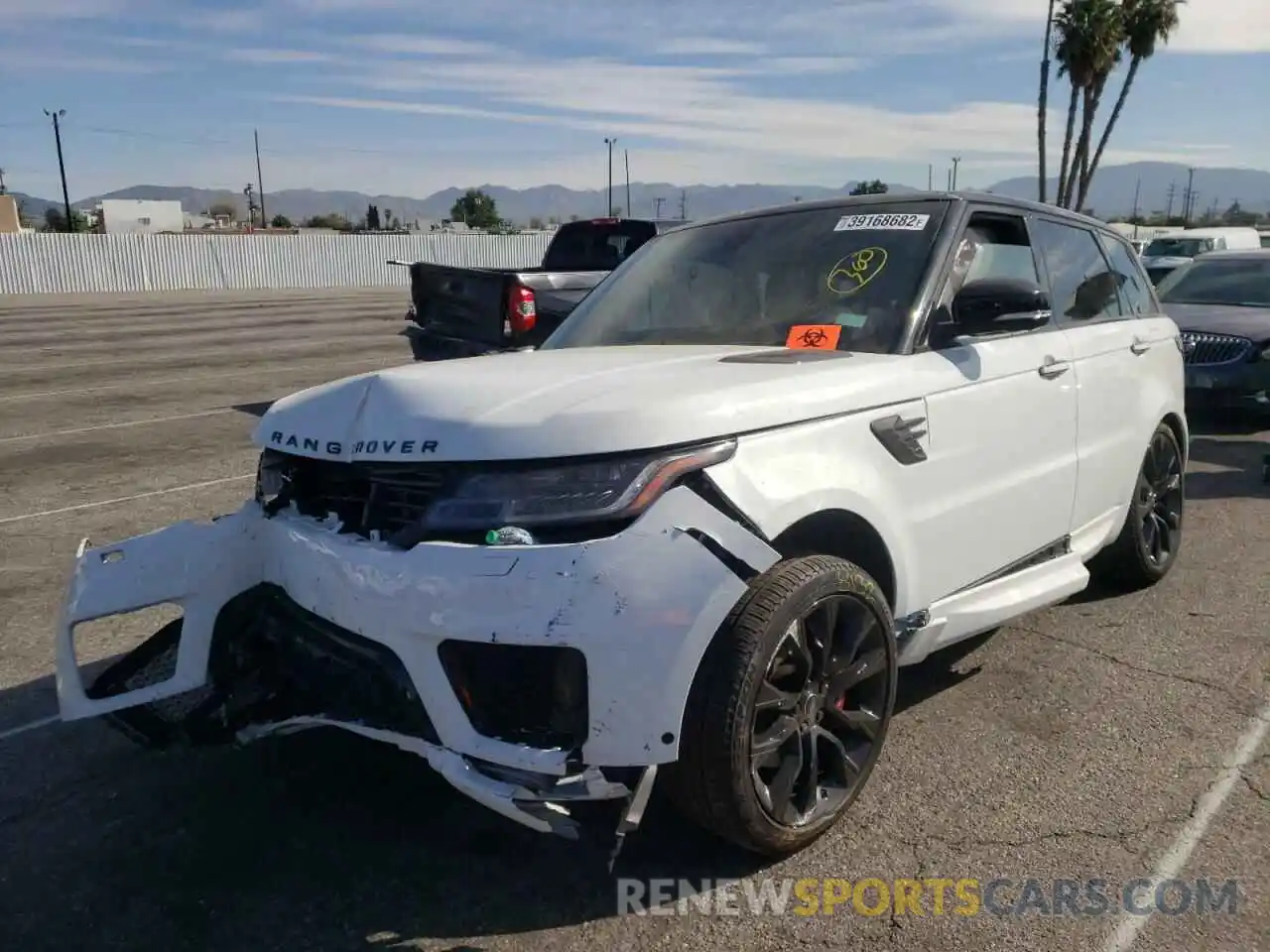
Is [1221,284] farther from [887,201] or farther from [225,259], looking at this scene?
[225,259]

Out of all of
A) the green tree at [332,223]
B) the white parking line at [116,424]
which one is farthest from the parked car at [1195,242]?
the green tree at [332,223]

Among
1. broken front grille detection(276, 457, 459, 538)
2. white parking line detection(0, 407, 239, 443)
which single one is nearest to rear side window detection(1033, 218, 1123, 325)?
broken front grille detection(276, 457, 459, 538)

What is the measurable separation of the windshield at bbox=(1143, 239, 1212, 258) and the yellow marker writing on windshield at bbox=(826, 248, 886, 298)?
24927 mm

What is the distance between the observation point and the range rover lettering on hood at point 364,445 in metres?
2.84

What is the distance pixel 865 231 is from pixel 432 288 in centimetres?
662

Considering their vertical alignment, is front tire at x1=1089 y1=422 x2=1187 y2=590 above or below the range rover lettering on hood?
below

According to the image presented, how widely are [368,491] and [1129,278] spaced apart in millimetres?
4162

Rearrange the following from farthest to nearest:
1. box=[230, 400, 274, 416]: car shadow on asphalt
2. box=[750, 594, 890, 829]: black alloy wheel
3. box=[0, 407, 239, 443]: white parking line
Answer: box=[230, 400, 274, 416]: car shadow on asphalt → box=[0, 407, 239, 443]: white parking line → box=[750, 594, 890, 829]: black alloy wheel

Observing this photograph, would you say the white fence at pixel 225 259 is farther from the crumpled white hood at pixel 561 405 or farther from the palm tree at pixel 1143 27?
the crumpled white hood at pixel 561 405

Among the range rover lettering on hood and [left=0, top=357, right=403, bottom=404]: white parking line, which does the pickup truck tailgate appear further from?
the range rover lettering on hood

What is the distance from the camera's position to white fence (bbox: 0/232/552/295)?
3512cm

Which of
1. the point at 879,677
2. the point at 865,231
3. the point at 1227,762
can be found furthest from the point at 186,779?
the point at 1227,762

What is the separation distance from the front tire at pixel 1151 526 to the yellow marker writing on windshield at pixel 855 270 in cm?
203

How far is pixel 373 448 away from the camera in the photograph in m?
2.93
